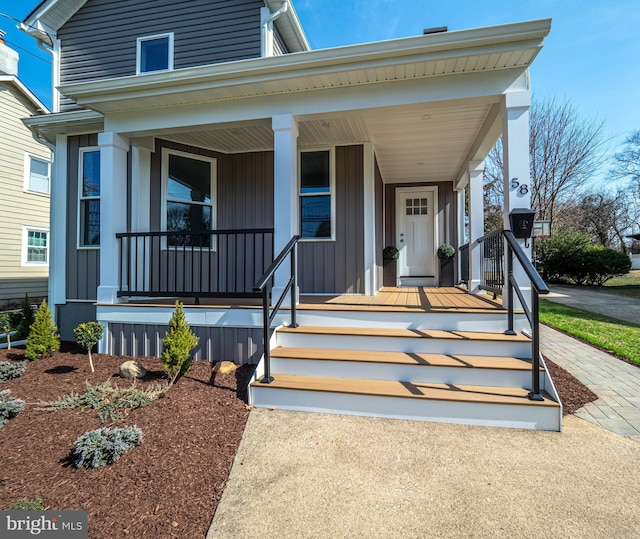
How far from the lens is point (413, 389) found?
283 centimetres

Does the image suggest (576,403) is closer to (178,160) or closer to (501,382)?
(501,382)

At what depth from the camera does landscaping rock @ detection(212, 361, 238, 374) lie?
3.66 meters

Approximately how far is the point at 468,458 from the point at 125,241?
4.78m

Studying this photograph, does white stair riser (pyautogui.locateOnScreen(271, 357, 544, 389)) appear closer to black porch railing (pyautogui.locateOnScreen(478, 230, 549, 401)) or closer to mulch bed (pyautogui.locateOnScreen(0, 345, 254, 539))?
black porch railing (pyautogui.locateOnScreen(478, 230, 549, 401))

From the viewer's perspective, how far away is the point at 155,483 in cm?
202

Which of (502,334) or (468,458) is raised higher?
(502,334)

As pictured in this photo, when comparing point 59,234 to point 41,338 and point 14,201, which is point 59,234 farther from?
point 14,201

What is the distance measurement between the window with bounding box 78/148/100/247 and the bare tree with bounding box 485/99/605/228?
16934 millimetres

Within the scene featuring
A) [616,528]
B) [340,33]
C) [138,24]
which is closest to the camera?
[616,528]

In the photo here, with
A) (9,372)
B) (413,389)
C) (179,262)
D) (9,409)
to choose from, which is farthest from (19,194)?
(413,389)

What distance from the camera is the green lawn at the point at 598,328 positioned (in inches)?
182

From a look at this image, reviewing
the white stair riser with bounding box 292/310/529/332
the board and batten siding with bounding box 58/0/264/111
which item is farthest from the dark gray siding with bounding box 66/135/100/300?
the white stair riser with bounding box 292/310/529/332

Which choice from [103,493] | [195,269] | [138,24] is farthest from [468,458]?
[138,24]

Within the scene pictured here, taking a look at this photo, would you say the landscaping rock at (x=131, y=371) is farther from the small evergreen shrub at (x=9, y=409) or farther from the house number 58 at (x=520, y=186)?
the house number 58 at (x=520, y=186)
